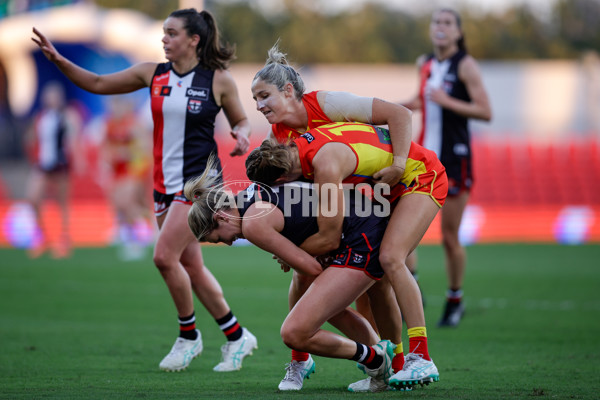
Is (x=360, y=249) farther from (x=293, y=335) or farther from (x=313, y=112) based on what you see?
(x=313, y=112)

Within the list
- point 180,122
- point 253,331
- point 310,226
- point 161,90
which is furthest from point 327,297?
point 253,331

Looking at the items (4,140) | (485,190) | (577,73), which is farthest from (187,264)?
(577,73)

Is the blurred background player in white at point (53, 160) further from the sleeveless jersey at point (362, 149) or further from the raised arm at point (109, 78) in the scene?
the sleeveless jersey at point (362, 149)

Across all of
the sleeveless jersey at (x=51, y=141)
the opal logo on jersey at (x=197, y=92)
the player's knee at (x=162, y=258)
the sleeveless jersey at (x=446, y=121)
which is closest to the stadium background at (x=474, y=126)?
the sleeveless jersey at (x=51, y=141)

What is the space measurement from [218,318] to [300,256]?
154 cm

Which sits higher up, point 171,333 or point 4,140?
point 171,333

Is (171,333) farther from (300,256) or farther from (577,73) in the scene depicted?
(577,73)

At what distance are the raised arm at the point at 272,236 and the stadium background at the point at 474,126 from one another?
12667 millimetres

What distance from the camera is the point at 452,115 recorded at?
805 centimetres

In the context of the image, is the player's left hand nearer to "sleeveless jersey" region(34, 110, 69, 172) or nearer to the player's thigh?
the player's thigh

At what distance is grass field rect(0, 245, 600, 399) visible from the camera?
4910 mm

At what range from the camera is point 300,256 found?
4.65 m

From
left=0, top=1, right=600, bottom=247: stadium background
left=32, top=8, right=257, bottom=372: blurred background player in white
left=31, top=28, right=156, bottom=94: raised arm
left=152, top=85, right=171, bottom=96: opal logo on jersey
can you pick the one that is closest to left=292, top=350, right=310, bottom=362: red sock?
left=32, top=8, right=257, bottom=372: blurred background player in white

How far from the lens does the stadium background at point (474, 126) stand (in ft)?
62.1
